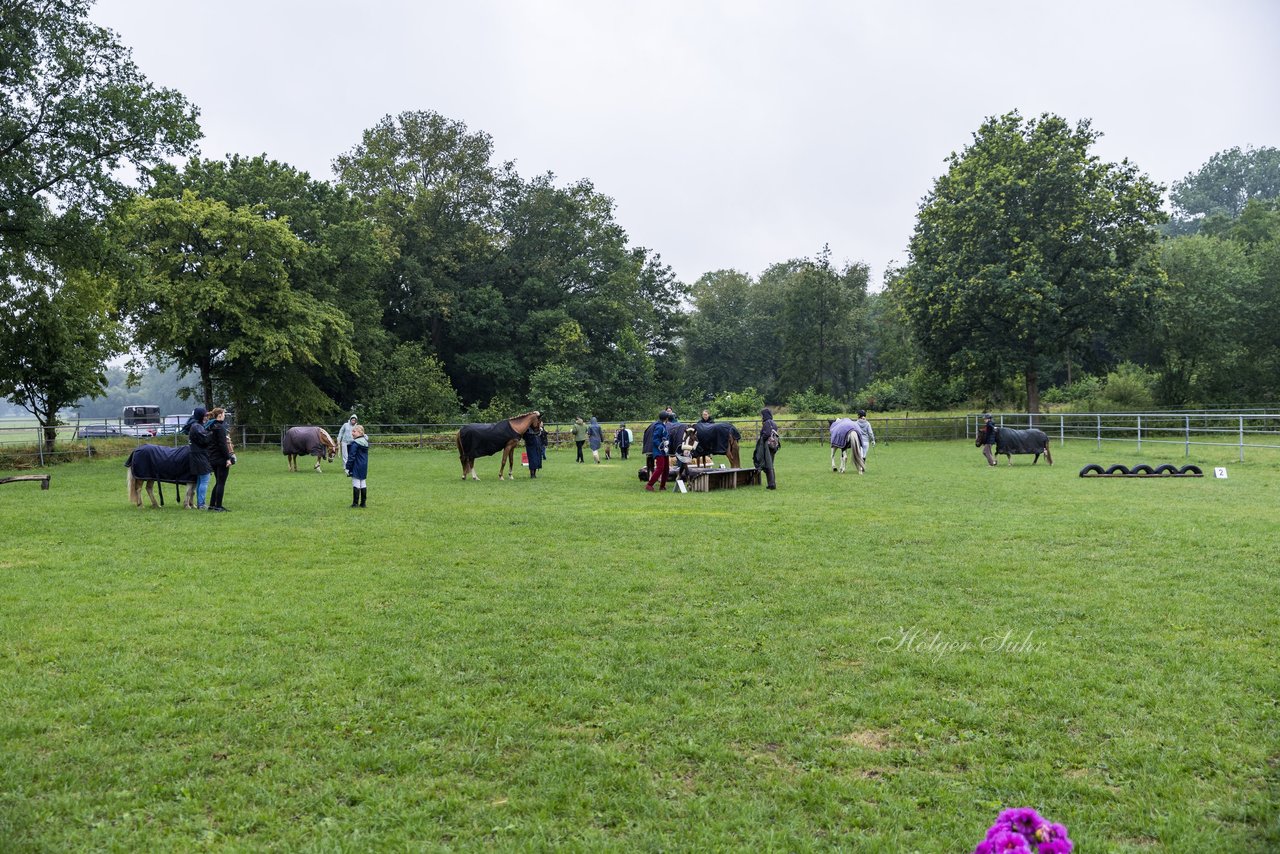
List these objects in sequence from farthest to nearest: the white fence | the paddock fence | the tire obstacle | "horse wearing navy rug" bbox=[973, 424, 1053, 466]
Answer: the paddock fence < the white fence < "horse wearing navy rug" bbox=[973, 424, 1053, 466] < the tire obstacle

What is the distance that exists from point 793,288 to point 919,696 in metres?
58.2

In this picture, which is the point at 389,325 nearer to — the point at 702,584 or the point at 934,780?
the point at 702,584

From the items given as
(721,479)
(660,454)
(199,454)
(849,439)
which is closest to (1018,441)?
(849,439)

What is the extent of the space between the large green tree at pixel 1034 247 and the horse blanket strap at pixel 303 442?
2469 centimetres

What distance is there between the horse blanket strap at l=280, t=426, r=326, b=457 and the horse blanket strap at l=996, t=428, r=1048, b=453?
59.6 ft

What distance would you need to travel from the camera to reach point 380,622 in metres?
6.78

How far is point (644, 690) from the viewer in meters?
5.16

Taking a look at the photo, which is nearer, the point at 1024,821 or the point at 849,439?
the point at 1024,821

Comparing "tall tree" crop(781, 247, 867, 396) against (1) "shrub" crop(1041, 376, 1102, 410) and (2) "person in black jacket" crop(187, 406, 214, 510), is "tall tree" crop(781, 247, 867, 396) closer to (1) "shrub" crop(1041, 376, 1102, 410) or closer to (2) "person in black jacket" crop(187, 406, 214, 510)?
(1) "shrub" crop(1041, 376, 1102, 410)

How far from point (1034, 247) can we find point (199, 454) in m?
30.8

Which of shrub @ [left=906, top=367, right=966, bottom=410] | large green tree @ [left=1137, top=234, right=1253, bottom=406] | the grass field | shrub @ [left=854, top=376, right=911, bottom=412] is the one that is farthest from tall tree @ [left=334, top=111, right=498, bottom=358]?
the grass field

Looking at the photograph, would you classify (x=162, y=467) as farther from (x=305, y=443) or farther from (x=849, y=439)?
(x=849, y=439)

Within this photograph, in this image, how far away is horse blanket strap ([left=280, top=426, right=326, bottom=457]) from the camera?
931 inches

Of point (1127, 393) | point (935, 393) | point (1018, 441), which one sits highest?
point (935, 393)
